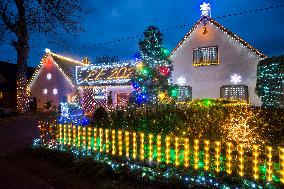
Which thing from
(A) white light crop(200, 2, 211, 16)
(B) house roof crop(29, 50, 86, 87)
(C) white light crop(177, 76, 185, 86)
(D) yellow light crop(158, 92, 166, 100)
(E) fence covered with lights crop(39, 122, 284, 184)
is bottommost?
(E) fence covered with lights crop(39, 122, 284, 184)

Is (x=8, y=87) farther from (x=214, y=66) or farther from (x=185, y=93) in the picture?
(x=214, y=66)

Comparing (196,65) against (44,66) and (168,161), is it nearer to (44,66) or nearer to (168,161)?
(168,161)

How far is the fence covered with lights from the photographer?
5703 mm

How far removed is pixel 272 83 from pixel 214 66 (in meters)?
10.9

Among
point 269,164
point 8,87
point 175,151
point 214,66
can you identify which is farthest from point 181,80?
point 8,87

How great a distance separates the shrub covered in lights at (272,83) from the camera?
1162cm

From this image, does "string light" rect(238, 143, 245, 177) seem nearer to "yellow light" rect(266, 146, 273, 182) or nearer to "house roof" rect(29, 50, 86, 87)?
"yellow light" rect(266, 146, 273, 182)

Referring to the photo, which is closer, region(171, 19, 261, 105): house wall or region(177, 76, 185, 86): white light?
region(171, 19, 261, 105): house wall

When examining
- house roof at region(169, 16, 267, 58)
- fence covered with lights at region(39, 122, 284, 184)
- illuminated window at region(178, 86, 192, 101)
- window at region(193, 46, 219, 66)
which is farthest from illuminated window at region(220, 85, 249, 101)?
fence covered with lights at region(39, 122, 284, 184)

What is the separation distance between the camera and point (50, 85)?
34.0 meters

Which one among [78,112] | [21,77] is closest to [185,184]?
[78,112]

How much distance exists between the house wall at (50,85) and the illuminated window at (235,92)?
56.3 ft

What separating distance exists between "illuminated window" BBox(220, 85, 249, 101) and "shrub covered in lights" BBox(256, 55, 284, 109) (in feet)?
29.3

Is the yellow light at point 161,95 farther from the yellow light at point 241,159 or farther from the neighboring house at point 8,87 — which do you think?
the neighboring house at point 8,87
